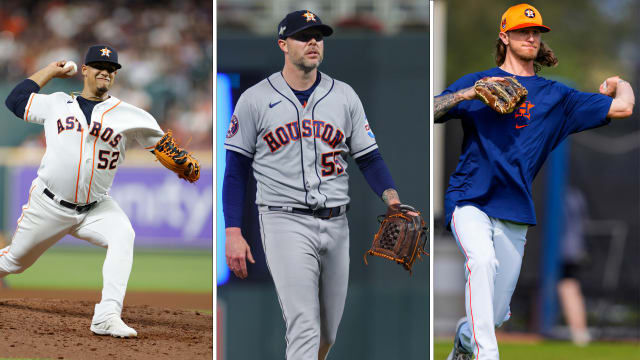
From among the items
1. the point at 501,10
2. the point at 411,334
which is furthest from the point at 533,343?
the point at 501,10

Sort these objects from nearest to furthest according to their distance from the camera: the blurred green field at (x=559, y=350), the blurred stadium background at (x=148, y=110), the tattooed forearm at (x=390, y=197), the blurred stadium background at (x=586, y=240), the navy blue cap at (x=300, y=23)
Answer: the navy blue cap at (x=300, y=23) → the tattooed forearm at (x=390, y=197) → the blurred green field at (x=559, y=350) → the blurred stadium background at (x=586, y=240) → the blurred stadium background at (x=148, y=110)

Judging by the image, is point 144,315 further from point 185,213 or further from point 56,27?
point 56,27

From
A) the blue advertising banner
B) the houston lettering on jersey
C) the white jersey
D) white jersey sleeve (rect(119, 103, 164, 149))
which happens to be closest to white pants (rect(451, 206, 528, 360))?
the houston lettering on jersey

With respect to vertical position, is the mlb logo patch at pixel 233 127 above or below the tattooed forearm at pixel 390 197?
above

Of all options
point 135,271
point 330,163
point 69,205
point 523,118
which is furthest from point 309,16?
point 135,271

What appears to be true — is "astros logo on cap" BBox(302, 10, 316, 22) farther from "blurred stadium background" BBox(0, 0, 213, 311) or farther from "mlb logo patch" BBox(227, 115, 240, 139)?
"blurred stadium background" BBox(0, 0, 213, 311)

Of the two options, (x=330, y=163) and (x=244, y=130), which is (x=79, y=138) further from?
(x=330, y=163)

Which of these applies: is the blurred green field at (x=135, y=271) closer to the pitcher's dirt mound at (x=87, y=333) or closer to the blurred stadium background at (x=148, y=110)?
the blurred stadium background at (x=148, y=110)

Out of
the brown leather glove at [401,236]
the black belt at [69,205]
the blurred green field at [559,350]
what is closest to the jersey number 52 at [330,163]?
the brown leather glove at [401,236]
